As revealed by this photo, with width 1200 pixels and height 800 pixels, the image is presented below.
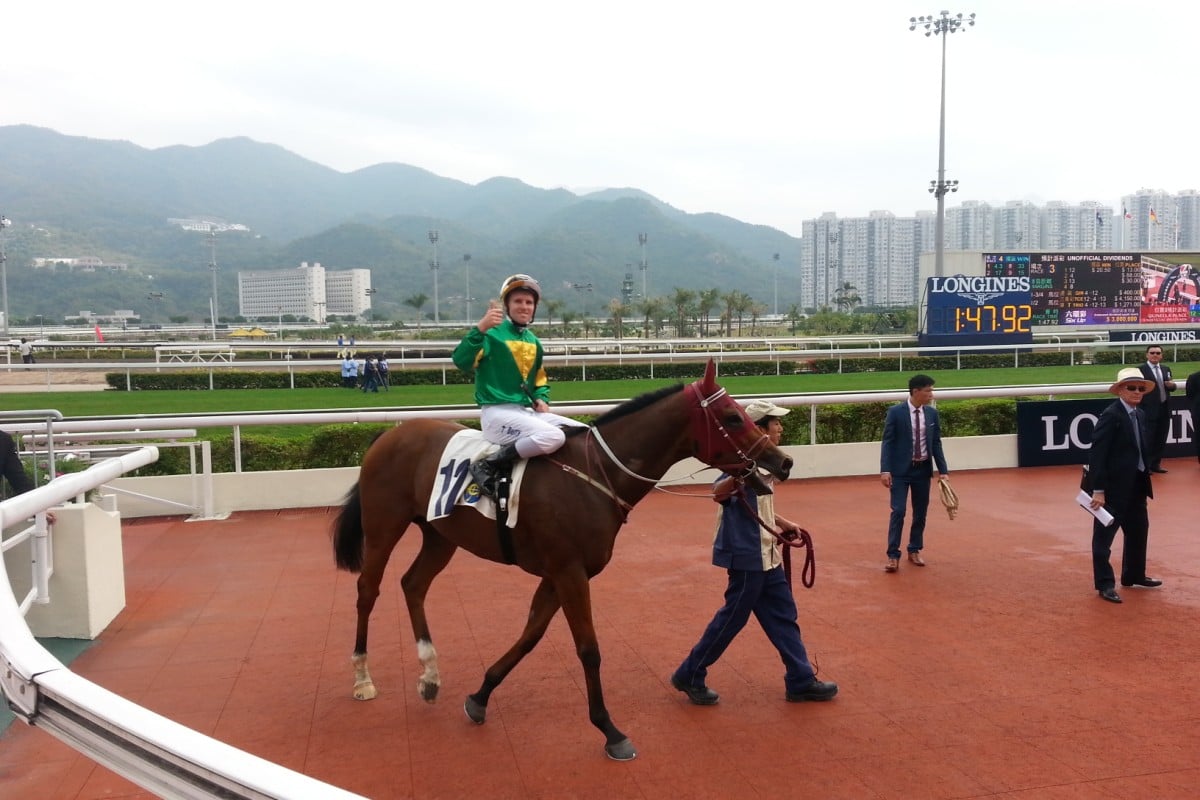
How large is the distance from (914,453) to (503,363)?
12.7 ft

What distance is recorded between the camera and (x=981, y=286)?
26.8 meters

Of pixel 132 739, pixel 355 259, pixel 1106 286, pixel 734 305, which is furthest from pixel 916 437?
pixel 355 259

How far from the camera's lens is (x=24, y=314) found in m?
109

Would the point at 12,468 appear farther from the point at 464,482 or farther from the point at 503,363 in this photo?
the point at 503,363

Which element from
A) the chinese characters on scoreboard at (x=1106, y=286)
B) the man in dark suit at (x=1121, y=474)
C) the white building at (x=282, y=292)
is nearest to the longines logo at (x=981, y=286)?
the chinese characters on scoreboard at (x=1106, y=286)

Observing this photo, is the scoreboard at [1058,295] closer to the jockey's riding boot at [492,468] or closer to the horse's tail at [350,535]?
the horse's tail at [350,535]

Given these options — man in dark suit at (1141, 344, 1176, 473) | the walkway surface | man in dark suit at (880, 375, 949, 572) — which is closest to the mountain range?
man in dark suit at (1141, 344, 1176, 473)

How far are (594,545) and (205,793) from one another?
2.56 metres

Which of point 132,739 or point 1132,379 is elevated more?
point 1132,379

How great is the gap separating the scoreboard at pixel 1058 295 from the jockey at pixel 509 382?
81.4ft

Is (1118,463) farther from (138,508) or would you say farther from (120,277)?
(120,277)

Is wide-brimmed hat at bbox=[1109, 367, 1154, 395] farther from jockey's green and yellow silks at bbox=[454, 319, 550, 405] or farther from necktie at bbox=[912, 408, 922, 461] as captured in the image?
jockey's green and yellow silks at bbox=[454, 319, 550, 405]

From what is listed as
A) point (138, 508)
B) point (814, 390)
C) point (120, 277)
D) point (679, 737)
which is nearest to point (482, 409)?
point (679, 737)

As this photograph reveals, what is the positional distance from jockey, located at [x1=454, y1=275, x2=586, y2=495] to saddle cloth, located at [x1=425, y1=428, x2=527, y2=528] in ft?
0.19
